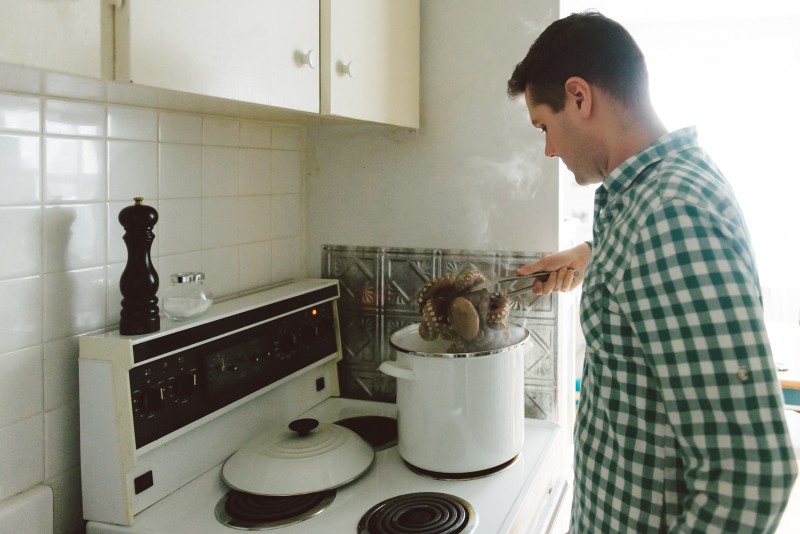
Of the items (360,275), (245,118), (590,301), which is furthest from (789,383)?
(245,118)

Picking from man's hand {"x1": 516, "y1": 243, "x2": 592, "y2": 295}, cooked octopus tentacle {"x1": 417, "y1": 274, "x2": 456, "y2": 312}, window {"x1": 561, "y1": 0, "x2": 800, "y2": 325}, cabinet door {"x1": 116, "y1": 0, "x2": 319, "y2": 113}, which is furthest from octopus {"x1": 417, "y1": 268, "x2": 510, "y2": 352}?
window {"x1": 561, "y1": 0, "x2": 800, "y2": 325}

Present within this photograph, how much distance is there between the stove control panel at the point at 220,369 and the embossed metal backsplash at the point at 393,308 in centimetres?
12

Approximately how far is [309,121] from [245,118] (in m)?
0.17

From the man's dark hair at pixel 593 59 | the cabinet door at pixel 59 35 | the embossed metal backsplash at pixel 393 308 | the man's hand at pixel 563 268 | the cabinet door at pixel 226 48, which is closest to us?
the cabinet door at pixel 59 35

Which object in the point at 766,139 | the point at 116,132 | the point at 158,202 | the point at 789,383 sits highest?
the point at 766,139

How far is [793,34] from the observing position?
14.0ft

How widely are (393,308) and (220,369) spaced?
1.88 ft

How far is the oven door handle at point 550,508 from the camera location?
139 centimetres

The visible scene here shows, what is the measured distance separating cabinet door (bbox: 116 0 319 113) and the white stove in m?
0.43

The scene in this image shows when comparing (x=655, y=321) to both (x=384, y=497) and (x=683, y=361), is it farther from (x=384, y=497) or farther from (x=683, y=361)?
(x=384, y=497)

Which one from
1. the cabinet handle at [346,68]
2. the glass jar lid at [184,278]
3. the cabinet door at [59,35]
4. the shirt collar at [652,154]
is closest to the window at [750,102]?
the cabinet handle at [346,68]

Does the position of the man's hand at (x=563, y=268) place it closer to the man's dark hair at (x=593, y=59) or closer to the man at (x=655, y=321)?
the man at (x=655, y=321)

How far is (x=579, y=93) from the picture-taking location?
3.39 ft

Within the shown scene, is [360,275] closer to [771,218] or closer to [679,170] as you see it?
[679,170]
